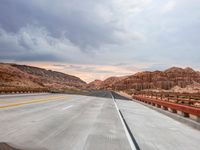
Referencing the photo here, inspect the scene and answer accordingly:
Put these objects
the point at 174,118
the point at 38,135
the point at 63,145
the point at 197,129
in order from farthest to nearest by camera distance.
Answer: the point at 174,118, the point at 197,129, the point at 38,135, the point at 63,145

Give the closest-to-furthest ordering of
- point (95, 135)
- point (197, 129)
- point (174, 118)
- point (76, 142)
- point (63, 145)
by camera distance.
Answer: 1. point (63, 145)
2. point (76, 142)
3. point (95, 135)
4. point (197, 129)
5. point (174, 118)

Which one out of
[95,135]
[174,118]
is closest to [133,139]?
[95,135]

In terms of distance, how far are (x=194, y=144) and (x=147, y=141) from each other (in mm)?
1472

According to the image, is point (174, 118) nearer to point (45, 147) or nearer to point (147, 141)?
point (147, 141)

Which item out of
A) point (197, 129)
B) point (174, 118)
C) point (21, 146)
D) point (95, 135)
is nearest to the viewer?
point (21, 146)

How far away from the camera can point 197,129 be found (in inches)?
536

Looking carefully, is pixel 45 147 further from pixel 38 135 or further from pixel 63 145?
pixel 38 135

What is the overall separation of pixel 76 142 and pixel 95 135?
157 centimetres

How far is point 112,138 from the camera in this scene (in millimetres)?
9727

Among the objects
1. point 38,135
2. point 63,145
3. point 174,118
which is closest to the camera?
point 63,145

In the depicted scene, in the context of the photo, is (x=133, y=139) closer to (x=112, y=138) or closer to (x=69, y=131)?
(x=112, y=138)

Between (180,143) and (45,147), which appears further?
(180,143)

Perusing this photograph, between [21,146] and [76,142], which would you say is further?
[76,142]

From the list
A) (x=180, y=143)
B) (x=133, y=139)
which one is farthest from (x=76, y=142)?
(x=180, y=143)
